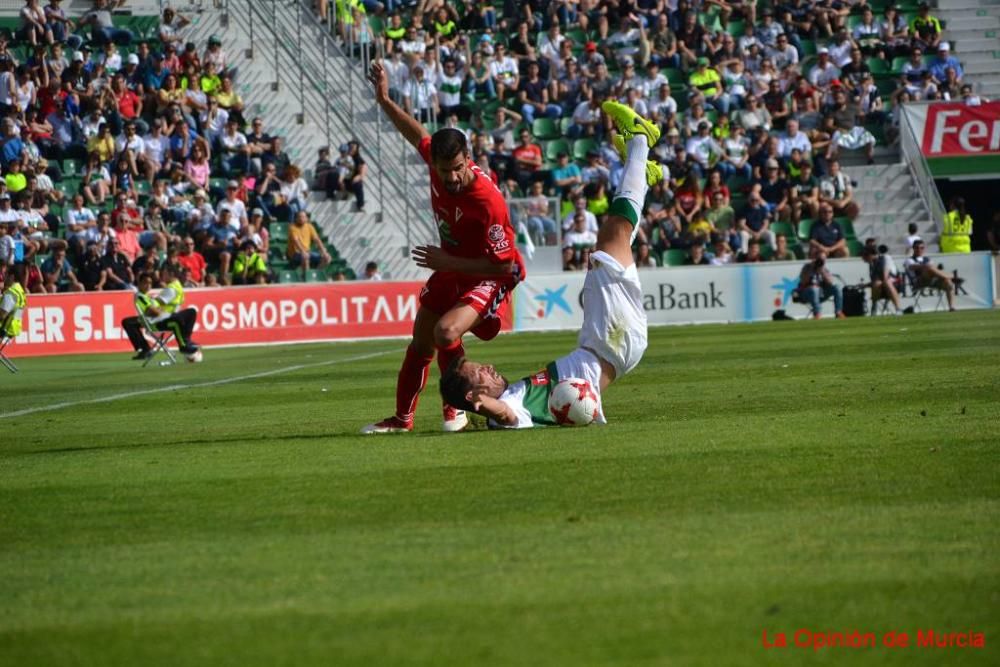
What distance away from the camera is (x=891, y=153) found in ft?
116

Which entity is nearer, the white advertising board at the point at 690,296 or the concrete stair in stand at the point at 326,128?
the white advertising board at the point at 690,296

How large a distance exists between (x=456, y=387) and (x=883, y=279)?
73.7ft

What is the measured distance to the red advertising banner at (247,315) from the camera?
2730 cm

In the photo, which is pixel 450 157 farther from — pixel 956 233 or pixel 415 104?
pixel 956 233

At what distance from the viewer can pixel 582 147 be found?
33969 millimetres

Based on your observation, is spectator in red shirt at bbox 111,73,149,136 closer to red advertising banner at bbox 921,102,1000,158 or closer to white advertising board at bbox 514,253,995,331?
white advertising board at bbox 514,253,995,331

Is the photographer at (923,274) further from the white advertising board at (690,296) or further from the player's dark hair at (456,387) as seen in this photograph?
the player's dark hair at (456,387)

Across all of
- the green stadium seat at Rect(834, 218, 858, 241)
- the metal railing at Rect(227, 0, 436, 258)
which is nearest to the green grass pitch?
the metal railing at Rect(227, 0, 436, 258)

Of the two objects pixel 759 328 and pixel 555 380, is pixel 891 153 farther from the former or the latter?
pixel 555 380

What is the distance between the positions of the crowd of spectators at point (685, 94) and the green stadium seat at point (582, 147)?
0.05 meters

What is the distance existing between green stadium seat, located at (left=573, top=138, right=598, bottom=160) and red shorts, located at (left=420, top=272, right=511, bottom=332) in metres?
24.2

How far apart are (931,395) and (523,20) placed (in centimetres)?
2677

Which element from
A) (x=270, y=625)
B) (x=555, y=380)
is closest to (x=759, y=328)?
(x=555, y=380)

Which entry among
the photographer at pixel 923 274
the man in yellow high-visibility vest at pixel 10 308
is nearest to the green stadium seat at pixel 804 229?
the photographer at pixel 923 274
